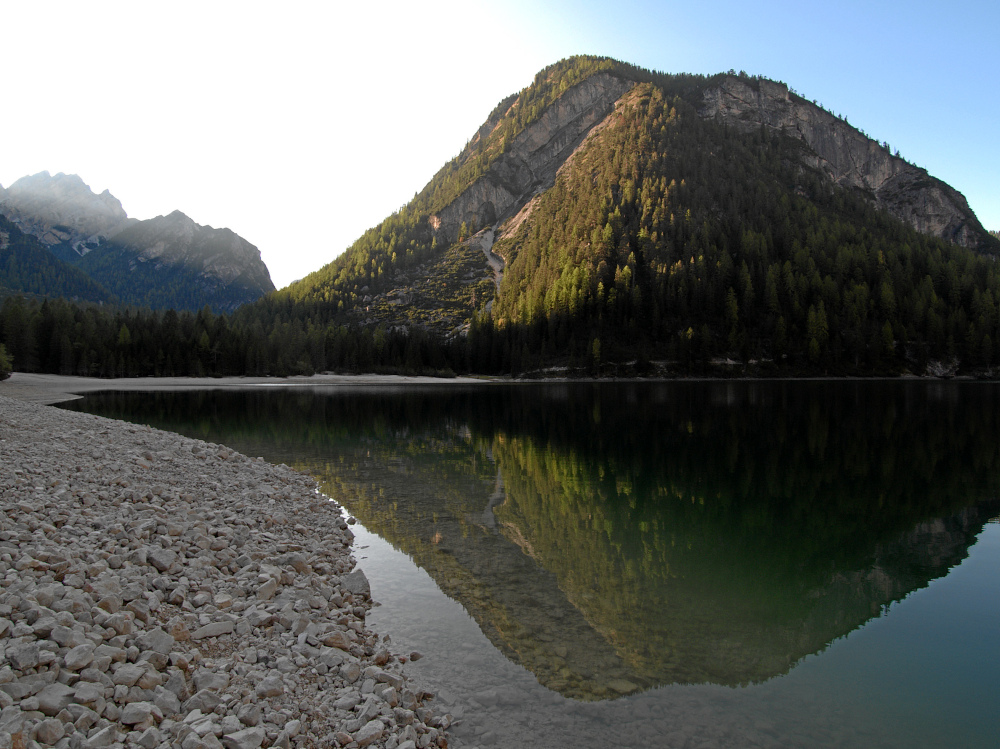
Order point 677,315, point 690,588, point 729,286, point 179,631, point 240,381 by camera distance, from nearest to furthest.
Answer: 1. point 179,631
2. point 690,588
3. point 240,381
4. point 677,315
5. point 729,286

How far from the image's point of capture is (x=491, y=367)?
5728 inches

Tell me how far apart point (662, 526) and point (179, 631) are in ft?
41.7

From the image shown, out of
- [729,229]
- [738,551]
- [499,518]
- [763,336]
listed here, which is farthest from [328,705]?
[729,229]

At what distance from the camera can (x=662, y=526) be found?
15.3 m

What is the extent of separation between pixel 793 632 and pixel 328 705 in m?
8.41

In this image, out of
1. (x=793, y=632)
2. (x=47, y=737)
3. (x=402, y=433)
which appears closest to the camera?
(x=47, y=737)

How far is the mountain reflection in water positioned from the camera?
898 cm

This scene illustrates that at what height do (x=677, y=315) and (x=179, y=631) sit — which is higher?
(x=677, y=315)

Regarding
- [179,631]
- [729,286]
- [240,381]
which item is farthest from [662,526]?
[729,286]

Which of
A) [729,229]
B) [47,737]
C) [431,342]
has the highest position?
[729,229]

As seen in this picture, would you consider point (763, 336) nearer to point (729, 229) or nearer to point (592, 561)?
point (729, 229)

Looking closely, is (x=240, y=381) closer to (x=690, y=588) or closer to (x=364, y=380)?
(x=364, y=380)

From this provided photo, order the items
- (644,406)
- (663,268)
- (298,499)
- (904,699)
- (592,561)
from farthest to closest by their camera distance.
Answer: (663,268) < (644,406) < (298,499) < (592,561) < (904,699)

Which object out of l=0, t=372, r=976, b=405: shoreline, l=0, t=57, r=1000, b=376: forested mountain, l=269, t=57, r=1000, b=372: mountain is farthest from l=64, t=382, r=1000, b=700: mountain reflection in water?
l=269, t=57, r=1000, b=372: mountain
